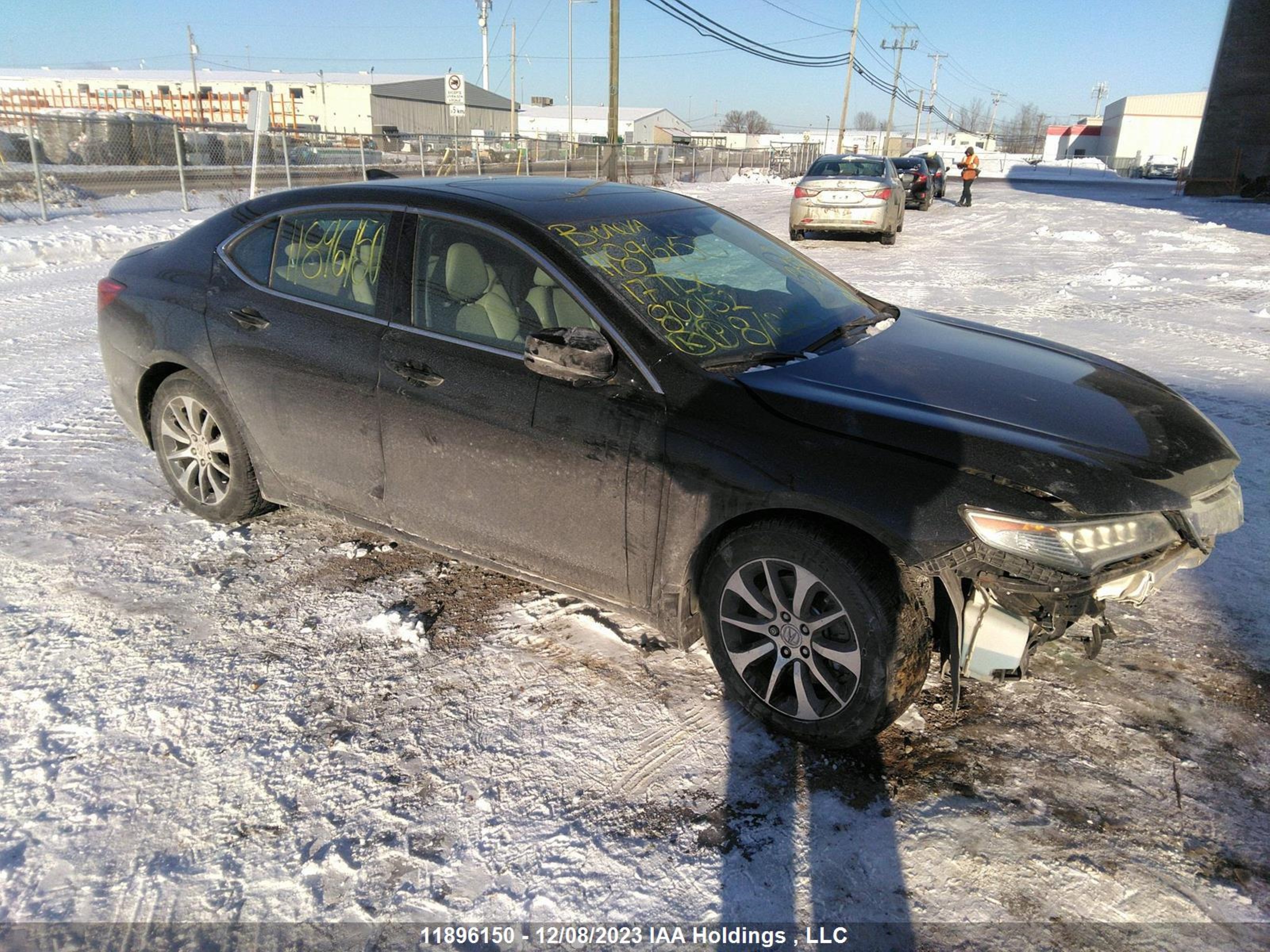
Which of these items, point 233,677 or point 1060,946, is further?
point 233,677

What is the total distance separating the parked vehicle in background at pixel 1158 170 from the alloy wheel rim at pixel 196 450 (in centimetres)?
6472

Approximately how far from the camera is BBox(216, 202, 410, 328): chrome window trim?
11.9ft

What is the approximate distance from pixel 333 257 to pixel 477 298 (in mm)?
822

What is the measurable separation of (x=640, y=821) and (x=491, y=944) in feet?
1.87

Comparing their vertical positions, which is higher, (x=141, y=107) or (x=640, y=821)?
(x=141, y=107)

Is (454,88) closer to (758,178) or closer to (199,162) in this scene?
(199,162)

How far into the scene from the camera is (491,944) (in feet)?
7.15

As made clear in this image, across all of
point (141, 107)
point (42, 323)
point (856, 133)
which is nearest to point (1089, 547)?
point (42, 323)

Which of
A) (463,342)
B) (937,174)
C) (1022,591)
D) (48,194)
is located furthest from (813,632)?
(937,174)

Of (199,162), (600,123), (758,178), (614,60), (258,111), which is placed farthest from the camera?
(600,123)

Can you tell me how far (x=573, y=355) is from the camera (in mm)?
2990

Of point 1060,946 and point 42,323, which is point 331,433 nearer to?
point 1060,946

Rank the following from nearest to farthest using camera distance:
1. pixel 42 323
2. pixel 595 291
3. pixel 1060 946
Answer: pixel 1060 946
pixel 595 291
pixel 42 323

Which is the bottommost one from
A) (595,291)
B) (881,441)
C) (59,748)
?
(59,748)
